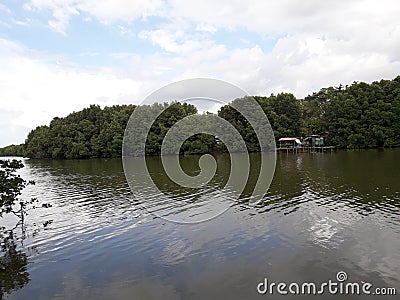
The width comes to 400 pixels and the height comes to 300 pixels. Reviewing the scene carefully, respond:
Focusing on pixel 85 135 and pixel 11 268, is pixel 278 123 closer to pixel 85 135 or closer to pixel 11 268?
pixel 85 135

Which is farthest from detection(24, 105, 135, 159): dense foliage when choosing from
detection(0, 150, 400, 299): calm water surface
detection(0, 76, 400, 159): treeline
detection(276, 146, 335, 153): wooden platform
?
detection(0, 150, 400, 299): calm water surface

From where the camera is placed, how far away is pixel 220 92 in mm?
17500

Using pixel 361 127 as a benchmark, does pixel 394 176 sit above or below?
below

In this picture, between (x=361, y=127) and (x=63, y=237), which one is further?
(x=361, y=127)

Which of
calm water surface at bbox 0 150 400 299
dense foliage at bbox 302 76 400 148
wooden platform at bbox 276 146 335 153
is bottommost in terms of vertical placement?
calm water surface at bbox 0 150 400 299

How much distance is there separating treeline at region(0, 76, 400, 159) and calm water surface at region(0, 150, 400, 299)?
50.5 m

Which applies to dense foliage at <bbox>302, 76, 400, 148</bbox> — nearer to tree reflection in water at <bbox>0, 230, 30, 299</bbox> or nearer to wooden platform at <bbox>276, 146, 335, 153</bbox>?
wooden platform at <bbox>276, 146, 335, 153</bbox>

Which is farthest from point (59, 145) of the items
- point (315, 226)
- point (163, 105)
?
point (315, 226)

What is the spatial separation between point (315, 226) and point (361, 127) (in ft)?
192

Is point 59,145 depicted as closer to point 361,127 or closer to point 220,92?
point 361,127

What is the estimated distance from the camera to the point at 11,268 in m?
11.2

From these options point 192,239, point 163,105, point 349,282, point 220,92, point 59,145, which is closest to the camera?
point 349,282

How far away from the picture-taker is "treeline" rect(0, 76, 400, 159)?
6562 cm

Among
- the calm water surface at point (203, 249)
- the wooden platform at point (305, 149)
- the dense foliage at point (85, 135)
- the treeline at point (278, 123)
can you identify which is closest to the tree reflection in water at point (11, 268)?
the calm water surface at point (203, 249)
